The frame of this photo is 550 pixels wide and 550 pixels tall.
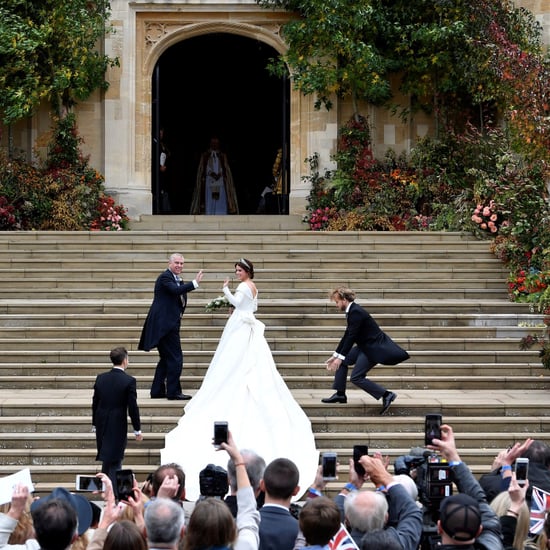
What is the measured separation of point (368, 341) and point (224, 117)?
1872cm

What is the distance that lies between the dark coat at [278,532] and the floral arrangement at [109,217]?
590 inches

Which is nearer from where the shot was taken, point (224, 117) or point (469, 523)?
point (469, 523)

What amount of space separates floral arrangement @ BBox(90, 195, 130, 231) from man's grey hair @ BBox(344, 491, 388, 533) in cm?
1520

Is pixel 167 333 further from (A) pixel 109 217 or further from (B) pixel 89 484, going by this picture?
(A) pixel 109 217

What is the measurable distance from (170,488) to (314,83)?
15.5 metres

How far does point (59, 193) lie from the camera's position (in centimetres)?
2027

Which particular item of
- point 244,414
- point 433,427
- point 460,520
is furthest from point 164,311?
point 460,520

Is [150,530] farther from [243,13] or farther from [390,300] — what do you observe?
[243,13]

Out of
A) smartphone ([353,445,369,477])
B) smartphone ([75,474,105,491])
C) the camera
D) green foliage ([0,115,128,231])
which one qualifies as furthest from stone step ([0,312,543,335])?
smartphone ([75,474,105,491])

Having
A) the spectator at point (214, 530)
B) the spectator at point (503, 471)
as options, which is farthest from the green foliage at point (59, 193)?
the spectator at point (214, 530)

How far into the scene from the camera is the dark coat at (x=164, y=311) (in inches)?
471

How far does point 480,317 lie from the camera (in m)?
14.7

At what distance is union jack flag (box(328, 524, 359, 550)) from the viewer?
5.10 metres

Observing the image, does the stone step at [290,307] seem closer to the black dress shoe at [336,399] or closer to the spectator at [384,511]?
the black dress shoe at [336,399]
